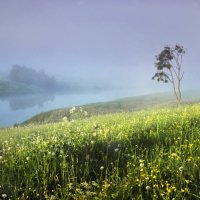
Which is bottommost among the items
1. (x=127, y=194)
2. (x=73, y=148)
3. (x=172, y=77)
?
(x=127, y=194)

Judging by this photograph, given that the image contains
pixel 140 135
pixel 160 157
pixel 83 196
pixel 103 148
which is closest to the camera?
pixel 83 196

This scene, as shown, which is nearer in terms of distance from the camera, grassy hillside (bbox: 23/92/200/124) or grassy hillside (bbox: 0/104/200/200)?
grassy hillside (bbox: 0/104/200/200)

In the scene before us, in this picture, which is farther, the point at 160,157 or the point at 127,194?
the point at 160,157

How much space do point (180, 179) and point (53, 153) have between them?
3.32 m

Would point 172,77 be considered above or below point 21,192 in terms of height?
above

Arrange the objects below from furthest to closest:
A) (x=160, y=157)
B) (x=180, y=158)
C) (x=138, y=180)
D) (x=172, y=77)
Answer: (x=172, y=77)
(x=160, y=157)
(x=180, y=158)
(x=138, y=180)

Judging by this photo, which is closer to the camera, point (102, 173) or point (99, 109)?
point (102, 173)

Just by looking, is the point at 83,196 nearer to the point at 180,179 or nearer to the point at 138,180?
the point at 138,180

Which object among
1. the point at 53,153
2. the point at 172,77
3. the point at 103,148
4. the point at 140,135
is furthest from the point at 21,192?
the point at 172,77

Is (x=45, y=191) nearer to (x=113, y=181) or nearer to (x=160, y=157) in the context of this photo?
(x=113, y=181)

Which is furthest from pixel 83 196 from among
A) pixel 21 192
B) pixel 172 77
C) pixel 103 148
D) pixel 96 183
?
pixel 172 77

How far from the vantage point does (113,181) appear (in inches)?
330

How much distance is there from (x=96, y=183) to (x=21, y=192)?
1646 millimetres

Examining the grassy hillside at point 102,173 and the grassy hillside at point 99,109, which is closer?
the grassy hillside at point 102,173
